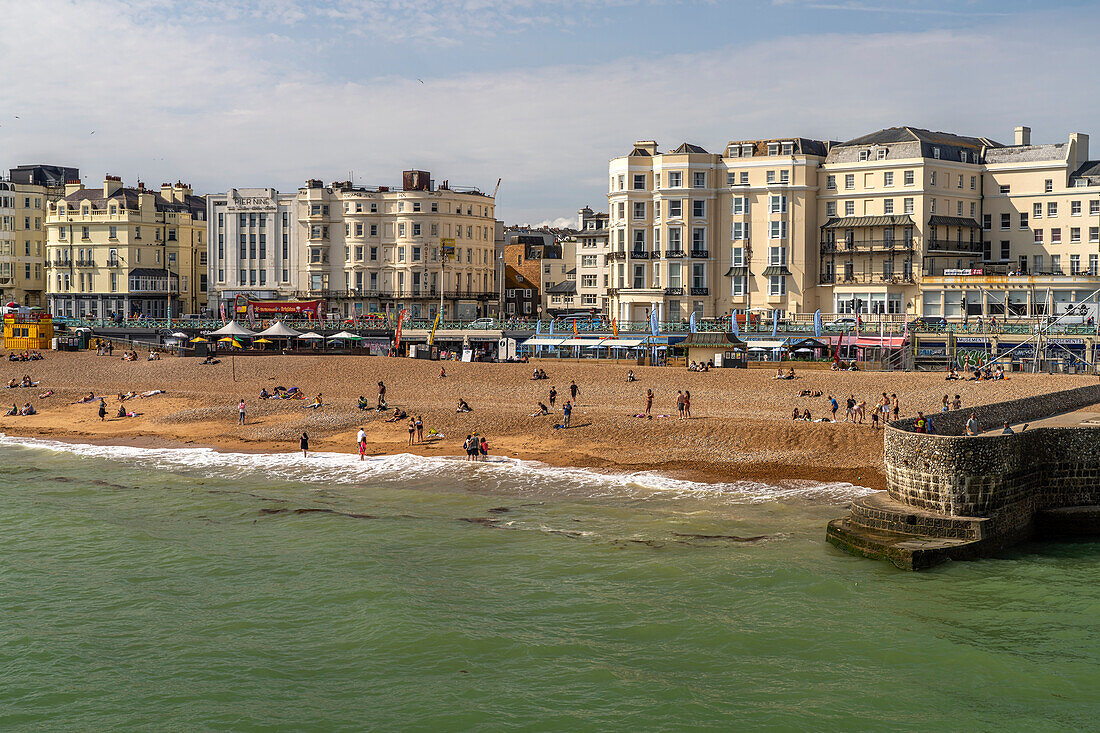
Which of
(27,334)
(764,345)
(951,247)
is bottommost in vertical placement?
(764,345)

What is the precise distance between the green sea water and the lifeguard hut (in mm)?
39756

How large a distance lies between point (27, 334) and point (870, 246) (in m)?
54.0

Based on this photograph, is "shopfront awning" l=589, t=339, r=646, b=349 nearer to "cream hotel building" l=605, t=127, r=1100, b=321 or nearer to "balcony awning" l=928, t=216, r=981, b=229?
"cream hotel building" l=605, t=127, r=1100, b=321

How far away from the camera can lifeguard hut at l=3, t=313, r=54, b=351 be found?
64.8 meters

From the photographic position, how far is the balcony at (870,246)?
2511 inches

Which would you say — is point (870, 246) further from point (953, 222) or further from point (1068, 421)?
point (1068, 421)

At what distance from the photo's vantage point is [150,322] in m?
73.4

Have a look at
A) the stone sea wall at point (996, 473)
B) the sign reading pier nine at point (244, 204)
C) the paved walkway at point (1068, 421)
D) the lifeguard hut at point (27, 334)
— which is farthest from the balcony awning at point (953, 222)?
the lifeguard hut at point (27, 334)

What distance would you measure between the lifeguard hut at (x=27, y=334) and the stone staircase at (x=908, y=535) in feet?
188

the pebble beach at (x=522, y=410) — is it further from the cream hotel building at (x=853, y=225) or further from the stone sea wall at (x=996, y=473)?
the cream hotel building at (x=853, y=225)

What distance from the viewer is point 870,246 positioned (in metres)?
64.8

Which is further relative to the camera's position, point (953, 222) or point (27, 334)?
point (27, 334)

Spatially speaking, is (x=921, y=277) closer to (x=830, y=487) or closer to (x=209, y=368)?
(x=830, y=487)

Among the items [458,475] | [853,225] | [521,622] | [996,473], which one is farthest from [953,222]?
[521,622]
